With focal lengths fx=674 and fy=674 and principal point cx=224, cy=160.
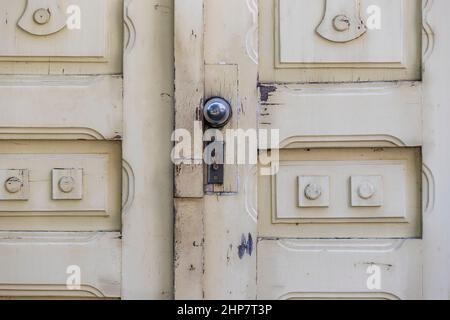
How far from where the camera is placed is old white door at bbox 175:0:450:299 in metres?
1.68

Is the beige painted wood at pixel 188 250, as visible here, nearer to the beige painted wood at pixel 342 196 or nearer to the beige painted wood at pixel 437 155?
the beige painted wood at pixel 342 196

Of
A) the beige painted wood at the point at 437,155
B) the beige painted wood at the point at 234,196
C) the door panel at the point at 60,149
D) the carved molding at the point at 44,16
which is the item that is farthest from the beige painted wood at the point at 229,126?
the beige painted wood at the point at 437,155

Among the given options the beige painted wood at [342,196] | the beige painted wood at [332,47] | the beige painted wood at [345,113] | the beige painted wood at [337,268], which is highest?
the beige painted wood at [332,47]

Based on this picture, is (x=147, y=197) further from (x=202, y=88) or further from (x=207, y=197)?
(x=202, y=88)

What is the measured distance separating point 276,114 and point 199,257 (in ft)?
1.34

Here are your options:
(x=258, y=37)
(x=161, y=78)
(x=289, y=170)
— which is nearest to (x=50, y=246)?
(x=161, y=78)

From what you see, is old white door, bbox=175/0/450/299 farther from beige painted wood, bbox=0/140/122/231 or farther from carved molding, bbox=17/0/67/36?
carved molding, bbox=17/0/67/36

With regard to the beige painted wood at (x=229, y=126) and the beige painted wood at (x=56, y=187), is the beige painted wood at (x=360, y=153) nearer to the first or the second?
the beige painted wood at (x=229, y=126)

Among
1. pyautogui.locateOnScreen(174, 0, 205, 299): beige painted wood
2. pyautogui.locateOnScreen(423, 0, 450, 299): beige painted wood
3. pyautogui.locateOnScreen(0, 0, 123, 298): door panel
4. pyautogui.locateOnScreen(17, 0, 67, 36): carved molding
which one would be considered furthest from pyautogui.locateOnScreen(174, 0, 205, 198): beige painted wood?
pyautogui.locateOnScreen(423, 0, 450, 299): beige painted wood

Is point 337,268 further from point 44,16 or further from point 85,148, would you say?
point 44,16

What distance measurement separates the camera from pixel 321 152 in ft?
5.61

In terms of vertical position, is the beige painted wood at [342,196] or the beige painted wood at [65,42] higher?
the beige painted wood at [65,42]

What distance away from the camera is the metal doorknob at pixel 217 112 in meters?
1.67

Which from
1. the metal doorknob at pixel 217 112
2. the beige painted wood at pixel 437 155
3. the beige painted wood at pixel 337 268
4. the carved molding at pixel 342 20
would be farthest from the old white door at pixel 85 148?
the beige painted wood at pixel 437 155
